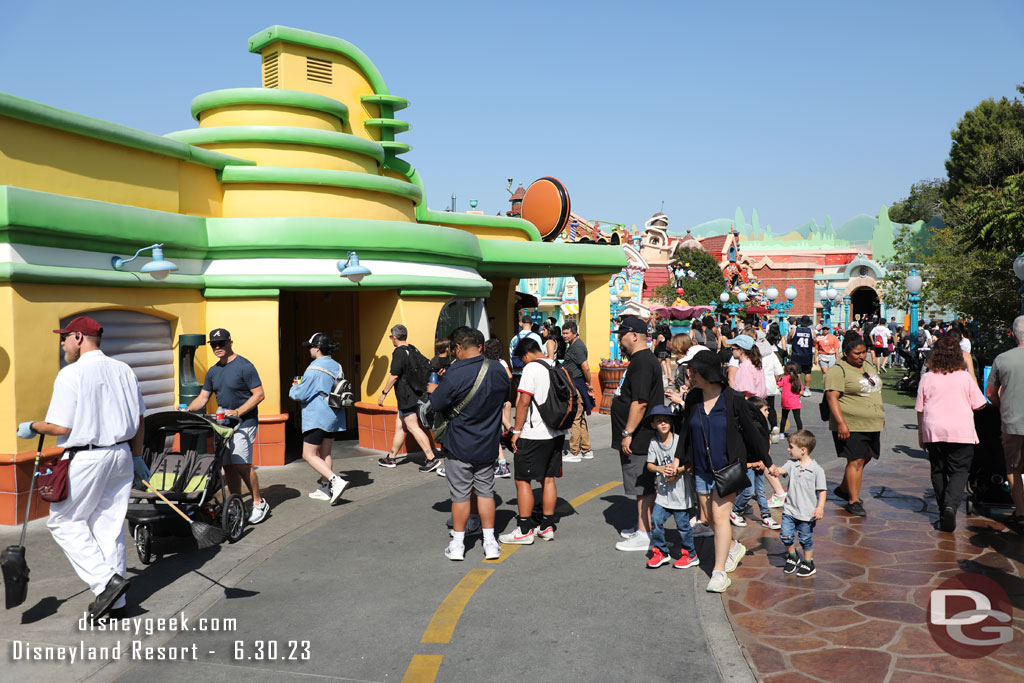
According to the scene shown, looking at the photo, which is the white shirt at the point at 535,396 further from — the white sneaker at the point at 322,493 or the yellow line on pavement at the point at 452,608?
the white sneaker at the point at 322,493

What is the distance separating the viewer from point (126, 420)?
5.11 m

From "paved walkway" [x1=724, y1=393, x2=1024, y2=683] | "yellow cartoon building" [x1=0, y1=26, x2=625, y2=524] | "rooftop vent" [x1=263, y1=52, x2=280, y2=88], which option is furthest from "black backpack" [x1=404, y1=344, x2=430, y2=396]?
"rooftop vent" [x1=263, y1=52, x2=280, y2=88]

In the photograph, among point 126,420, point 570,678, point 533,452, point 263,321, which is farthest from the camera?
point 263,321

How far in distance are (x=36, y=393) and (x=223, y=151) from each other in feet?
14.9

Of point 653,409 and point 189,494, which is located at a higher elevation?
point 653,409

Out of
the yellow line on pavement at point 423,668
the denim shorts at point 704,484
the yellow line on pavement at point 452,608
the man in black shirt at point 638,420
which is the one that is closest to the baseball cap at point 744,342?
the man in black shirt at point 638,420

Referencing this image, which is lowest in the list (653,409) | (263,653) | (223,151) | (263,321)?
(263,653)

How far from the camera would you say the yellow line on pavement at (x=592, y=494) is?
26.3 feet

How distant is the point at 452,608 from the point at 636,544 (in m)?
1.88

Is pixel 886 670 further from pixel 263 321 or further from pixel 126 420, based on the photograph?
pixel 263 321

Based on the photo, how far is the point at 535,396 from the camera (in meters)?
6.55

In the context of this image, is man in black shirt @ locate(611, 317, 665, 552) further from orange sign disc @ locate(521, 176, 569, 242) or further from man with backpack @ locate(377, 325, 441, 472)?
orange sign disc @ locate(521, 176, 569, 242)

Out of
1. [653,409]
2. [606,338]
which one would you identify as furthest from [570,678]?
[606,338]

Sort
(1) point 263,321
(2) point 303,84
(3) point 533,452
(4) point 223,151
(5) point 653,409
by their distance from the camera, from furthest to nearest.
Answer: (2) point 303,84, (4) point 223,151, (1) point 263,321, (3) point 533,452, (5) point 653,409
